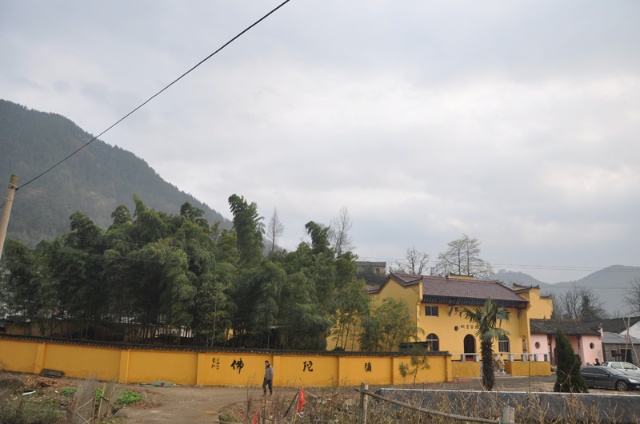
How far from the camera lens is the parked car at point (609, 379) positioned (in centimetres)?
2270

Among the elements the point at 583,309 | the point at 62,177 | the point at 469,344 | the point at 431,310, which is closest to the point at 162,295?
the point at 431,310

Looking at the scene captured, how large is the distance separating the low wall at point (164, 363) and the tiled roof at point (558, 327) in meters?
21.5

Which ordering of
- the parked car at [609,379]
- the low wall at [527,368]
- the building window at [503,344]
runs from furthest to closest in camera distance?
the building window at [503,344] → the low wall at [527,368] → the parked car at [609,379]

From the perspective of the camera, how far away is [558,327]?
124ft

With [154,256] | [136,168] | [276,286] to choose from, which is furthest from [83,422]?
[136,168]

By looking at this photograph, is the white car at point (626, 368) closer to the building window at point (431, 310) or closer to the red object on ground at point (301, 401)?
Answer: the building window at point (431, 310)

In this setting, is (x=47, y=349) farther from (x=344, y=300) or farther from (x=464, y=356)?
(x=464, y=356)

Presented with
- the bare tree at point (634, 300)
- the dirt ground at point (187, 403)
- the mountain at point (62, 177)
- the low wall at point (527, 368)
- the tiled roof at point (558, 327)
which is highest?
the mountain at point (62, 177)

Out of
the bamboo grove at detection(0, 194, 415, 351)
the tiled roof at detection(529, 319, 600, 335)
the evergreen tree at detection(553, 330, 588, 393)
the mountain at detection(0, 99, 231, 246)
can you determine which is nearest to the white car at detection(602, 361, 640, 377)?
the evergreen tree at detection(553, 330, 588, 393)

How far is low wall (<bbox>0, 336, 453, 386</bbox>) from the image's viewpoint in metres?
19.1

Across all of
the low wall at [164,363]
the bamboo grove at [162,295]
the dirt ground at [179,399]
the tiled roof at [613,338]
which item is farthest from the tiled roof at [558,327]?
the dirt ground at [179,399]

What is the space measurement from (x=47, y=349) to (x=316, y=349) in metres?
11.3

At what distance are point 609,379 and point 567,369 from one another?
22.4 feet

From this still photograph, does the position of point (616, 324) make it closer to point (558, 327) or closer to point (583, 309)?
point (558, 327)
